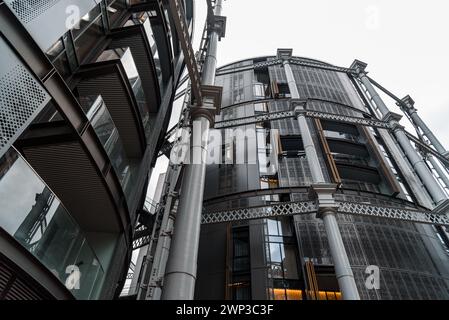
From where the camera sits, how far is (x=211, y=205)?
18.7m

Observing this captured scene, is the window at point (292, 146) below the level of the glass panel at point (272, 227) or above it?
above

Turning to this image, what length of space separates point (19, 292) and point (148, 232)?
36.9ft

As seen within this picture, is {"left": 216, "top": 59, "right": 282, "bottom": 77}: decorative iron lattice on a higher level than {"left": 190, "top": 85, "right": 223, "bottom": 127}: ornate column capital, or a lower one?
higher

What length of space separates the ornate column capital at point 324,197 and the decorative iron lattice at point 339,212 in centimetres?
45

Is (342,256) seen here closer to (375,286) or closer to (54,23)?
(375,286)

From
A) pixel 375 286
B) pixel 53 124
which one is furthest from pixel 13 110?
pixel 375 286

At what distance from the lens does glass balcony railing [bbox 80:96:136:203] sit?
28.5 feet

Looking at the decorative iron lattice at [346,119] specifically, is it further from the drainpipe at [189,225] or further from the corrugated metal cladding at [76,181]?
the corrugated metal cladding at [76,181]

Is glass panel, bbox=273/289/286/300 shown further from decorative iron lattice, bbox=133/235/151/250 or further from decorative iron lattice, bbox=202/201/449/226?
decorative iron lattice, bbox=133/235/151/250

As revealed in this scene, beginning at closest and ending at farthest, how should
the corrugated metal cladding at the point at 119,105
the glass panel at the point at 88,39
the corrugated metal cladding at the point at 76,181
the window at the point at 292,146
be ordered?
the corrugated metal cladding at the point at 76,181
the glass panel at the point at 88,39
the corrugated metal cladding at the point at 119,105
the window at the point at 292,146

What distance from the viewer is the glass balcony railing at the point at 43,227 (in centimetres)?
559

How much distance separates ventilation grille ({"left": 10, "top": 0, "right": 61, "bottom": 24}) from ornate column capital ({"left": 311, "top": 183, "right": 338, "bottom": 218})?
11014 millimetres

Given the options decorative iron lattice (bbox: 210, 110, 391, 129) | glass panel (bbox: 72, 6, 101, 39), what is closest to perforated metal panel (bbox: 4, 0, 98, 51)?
glass panel (bbox: 72, 6, 101, 39)

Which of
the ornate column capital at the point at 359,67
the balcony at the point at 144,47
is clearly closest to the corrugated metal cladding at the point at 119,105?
the balcony at the point at 144,47
